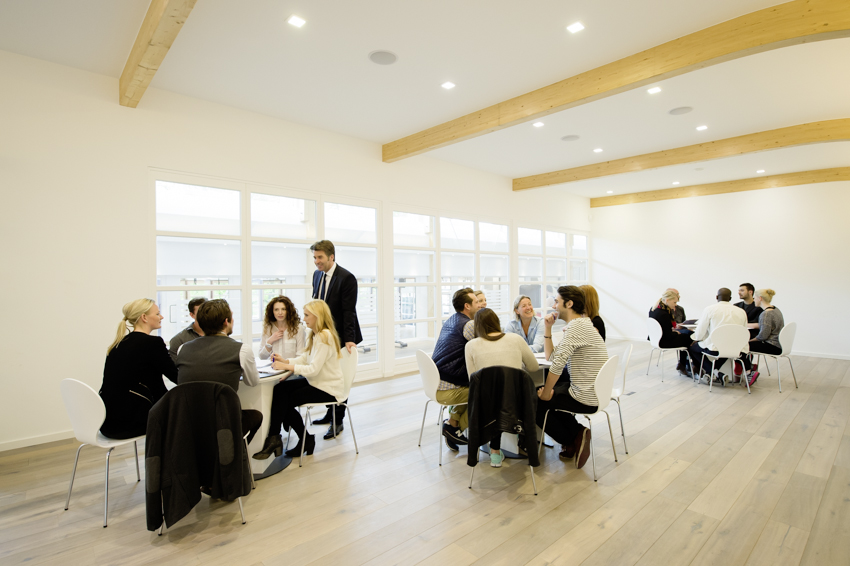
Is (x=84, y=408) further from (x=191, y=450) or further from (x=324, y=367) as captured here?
(x=324, y=367)

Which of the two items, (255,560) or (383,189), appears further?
(383,189)

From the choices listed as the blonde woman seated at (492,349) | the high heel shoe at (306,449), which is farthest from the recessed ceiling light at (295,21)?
the high heel shoe at (306,449)

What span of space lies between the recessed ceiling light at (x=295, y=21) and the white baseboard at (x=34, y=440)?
387 centimetres

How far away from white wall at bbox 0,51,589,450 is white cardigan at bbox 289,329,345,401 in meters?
2.02

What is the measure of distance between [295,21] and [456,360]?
8.83ft

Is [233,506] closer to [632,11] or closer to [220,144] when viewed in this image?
[220,144]

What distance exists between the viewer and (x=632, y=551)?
2.21 metres

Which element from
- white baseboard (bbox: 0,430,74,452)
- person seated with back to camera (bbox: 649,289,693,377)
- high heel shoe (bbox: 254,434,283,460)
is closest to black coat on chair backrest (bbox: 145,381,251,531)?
high heel shoe (bbox: 254,434,283,460)

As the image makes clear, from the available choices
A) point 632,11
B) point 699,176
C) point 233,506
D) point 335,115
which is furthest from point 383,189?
point 699,176

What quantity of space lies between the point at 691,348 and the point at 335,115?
17.8 ft

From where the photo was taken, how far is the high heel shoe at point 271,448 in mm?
3116

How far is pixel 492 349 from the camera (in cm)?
291

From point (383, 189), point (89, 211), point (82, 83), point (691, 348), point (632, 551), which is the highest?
point (82, 83)

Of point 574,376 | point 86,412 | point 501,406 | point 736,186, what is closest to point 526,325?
point 574,376
